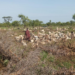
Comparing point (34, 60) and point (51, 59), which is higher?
point (34, 60)

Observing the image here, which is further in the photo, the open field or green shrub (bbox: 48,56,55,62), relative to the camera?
green shrub (bbox: 48,56,55,62)

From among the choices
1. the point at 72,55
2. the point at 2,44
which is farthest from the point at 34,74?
the point at 72,55

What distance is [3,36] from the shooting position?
17.5ft

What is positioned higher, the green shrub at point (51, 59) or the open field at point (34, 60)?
the open field at point (34, 60)

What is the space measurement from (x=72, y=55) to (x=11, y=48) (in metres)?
3.46

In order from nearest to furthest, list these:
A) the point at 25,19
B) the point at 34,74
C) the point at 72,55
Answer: the point at 34,74 < the point at 72,55 < the point at 25,19

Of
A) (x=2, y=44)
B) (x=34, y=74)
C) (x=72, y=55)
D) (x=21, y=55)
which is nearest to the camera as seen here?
(x=34, y=74)

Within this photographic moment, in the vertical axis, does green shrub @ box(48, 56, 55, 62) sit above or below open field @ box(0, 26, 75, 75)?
below

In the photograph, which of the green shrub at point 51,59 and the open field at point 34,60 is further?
the green shrub at point 51,59

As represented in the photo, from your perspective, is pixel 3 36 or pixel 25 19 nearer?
pixel 3 36

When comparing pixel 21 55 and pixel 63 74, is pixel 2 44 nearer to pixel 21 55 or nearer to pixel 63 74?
pixel 21 55

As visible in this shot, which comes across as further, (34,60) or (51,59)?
(51,59)

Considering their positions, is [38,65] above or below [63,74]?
above


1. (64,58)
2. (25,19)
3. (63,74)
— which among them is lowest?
(64,58)
